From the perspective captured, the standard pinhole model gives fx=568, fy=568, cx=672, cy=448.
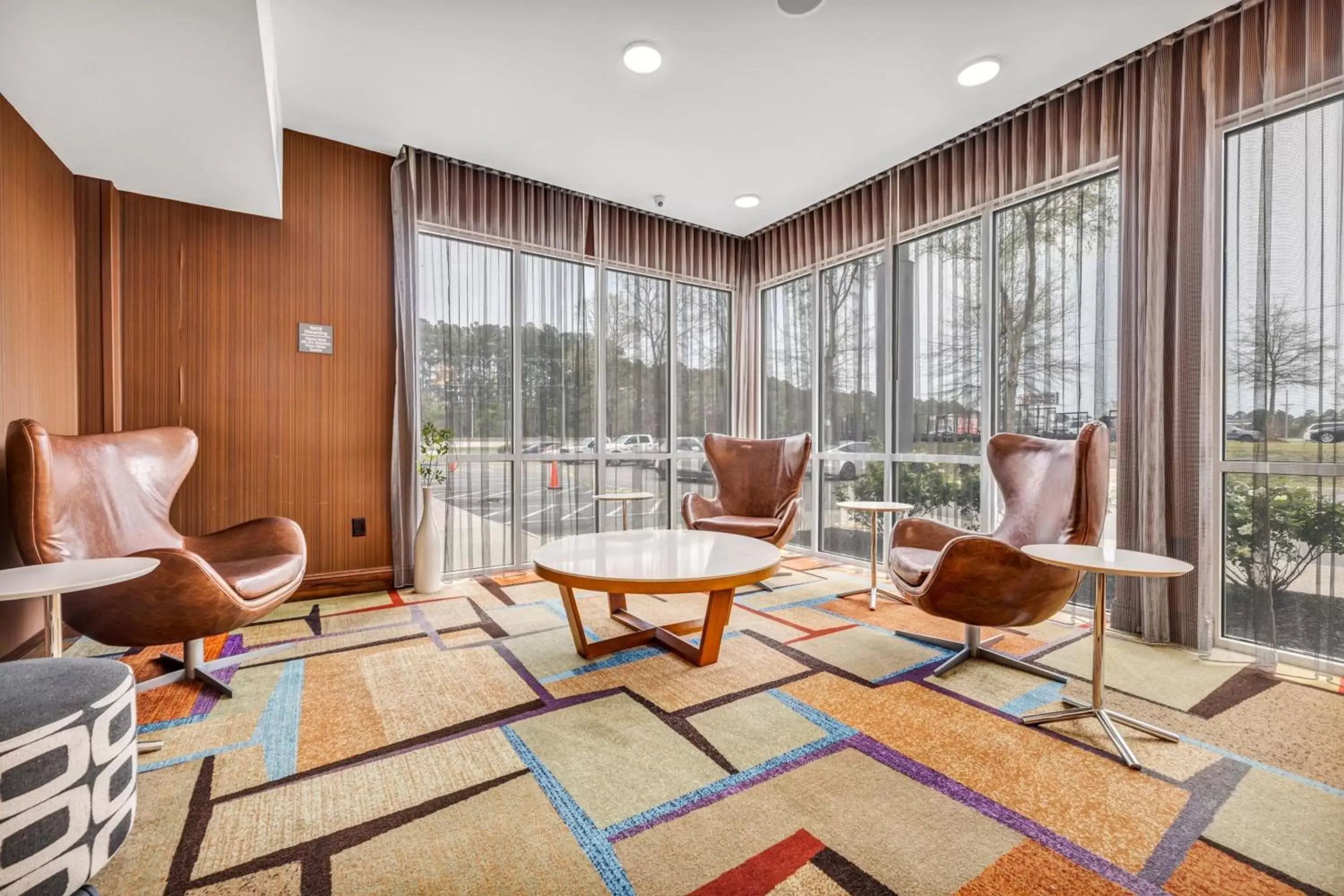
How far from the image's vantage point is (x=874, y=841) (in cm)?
138

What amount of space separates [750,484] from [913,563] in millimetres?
1740

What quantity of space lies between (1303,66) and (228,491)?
5.52 meters

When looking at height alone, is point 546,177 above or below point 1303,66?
above

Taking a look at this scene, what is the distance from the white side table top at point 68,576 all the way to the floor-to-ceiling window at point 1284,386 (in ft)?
13.4

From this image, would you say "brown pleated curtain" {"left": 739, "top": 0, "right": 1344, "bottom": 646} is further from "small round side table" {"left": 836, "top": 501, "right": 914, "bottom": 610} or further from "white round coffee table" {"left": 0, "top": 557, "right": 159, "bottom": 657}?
"white round coffee table" {"left": 0, "top": 557, "right": 159, "bottom": 657}

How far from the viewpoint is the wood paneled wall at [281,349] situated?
3105 millimetres

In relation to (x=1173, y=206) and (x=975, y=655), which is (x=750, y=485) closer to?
(x=975, y=655)

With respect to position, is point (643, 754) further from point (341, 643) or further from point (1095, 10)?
point (1095, 10)

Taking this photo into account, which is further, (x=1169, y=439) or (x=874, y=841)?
(x=1169, y=439)

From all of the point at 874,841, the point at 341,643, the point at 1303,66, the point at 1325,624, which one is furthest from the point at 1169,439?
the point at 341,643

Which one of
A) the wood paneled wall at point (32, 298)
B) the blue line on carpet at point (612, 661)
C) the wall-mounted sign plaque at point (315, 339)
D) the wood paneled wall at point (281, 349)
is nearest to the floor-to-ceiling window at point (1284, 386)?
the blue line on carpet at point (612, 661)

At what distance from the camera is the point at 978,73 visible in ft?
9.36

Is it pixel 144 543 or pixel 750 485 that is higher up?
pixel 750 485

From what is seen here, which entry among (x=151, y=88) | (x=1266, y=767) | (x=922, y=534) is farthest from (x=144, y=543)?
(x=1266, y=767)
